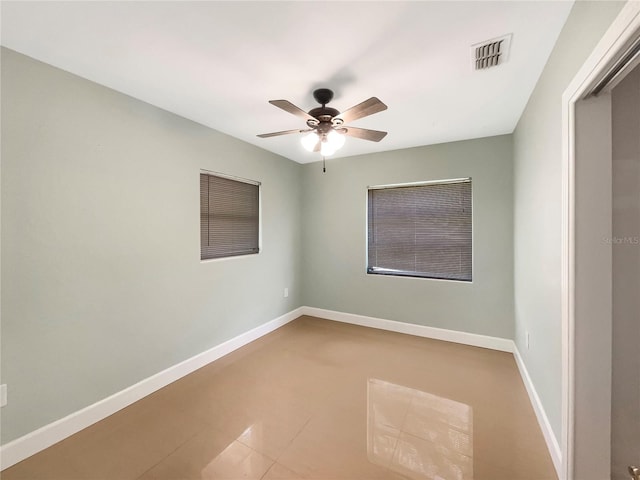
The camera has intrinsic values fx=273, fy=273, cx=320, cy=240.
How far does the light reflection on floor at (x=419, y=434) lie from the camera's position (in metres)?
1.59

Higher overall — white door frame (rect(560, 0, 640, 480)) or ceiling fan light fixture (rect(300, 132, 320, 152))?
ceiling fan light fixture (rect(300, 132, 320, 152))

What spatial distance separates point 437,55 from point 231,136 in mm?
2246

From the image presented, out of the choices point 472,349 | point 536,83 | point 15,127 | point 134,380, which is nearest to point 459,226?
point 472,349

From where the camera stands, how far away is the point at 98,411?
6.57 feet

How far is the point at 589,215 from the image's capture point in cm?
127

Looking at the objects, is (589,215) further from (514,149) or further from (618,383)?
(514,149)

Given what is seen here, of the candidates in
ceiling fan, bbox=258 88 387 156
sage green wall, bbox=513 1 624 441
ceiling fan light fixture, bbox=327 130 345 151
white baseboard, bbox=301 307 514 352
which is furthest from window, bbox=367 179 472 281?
ceiling fan light fixture, bbox=327 130 345 151

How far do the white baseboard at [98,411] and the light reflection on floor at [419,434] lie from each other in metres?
1.69

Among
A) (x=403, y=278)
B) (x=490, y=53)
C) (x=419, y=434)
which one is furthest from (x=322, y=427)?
(x=490, y=53)

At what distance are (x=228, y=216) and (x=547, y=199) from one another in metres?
2.91

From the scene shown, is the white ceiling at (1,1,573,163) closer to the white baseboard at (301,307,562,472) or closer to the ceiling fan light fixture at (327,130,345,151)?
the ceiling fan light fixture at (327,130,345,151)

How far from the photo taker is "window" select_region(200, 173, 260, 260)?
9.57 ft

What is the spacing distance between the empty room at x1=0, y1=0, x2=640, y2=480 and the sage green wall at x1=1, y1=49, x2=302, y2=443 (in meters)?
0.01

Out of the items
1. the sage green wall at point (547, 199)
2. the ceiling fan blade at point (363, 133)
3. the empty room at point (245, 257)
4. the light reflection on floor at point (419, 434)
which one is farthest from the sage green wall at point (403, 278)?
the ceiling fan blade at point (363, 133)
